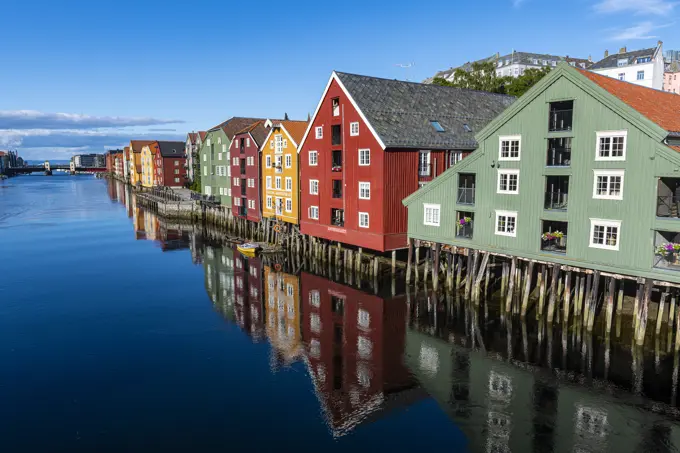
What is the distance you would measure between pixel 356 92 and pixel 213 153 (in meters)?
49.3

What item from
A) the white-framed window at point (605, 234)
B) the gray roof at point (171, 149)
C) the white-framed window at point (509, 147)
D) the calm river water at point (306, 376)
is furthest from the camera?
the gray roof at point (171, 149)

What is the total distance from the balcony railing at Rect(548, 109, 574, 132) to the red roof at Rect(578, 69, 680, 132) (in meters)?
2.14

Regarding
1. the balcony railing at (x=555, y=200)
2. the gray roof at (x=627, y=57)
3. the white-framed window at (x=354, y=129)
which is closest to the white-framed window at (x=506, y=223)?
the balcony railing at (x=555, y=200)

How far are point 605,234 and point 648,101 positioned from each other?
8.89 metres

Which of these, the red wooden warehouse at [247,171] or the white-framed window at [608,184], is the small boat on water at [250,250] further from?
the white-framed window at [608,184]

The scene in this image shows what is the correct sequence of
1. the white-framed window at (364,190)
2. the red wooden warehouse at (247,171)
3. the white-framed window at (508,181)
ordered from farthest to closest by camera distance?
the red wooden warehouse at (247,171) < the white-framed window at (364,190) < the white-framed window at (508,181)

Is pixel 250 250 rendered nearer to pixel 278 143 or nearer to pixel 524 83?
pixel 278 143

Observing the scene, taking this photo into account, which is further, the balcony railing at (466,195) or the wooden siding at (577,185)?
the balcony railing at (466,195)

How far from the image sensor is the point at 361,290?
1518 inches

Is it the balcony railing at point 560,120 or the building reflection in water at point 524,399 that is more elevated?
the balcony railing at point 560,120

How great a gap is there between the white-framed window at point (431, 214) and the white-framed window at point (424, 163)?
532cm

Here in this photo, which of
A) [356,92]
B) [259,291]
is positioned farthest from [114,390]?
[356,92]

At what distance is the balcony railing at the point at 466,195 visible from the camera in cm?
3294

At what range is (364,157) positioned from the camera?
40.1 metres
